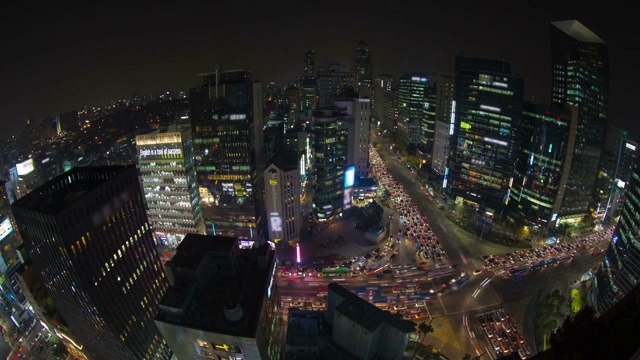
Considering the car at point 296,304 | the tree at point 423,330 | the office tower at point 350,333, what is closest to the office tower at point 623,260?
the tree at point 423,330

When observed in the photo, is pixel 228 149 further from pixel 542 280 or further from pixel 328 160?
pixel 542 280

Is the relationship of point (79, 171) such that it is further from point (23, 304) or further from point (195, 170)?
point (23, 304)

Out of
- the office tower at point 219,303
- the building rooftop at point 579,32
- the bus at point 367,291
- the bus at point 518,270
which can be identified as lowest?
the bus at point 367,291

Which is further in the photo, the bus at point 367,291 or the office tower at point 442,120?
the office tower at point 442,120

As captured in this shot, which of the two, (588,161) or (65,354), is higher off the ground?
(588,161)

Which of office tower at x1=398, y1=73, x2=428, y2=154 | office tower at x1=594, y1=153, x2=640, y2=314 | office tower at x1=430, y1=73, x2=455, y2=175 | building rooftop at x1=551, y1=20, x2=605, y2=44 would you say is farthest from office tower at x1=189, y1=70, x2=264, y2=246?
office tower at x1=398, y1=73, x2=428, y2=154

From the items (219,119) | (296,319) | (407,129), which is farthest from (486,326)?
(407,129)

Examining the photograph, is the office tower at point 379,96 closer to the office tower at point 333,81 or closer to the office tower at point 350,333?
the office tower at point 333,81
